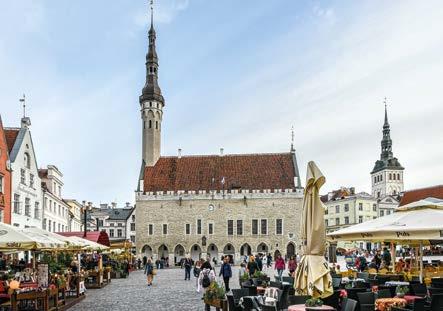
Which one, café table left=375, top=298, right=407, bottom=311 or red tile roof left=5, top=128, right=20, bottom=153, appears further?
red tile roof left=5, top=128, right=20, bottom=153

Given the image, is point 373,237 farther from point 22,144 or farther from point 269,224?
point 269,224

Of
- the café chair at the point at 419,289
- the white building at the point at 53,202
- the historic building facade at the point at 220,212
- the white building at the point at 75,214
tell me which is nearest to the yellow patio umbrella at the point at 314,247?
the café chair at the point at 419,289

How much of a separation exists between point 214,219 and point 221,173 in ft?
17.5

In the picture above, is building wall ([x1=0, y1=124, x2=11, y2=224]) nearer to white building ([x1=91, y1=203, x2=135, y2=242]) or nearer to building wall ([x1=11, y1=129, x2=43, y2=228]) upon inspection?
building wall ([x1=11, y1=129, x2=43, y2=228])

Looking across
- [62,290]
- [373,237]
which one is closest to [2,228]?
[62,290]

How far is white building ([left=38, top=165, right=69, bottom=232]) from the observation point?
42.1m

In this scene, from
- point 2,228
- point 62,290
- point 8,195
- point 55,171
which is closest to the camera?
point 2,228

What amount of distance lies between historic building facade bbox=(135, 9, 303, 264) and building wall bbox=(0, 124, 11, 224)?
87.3ft

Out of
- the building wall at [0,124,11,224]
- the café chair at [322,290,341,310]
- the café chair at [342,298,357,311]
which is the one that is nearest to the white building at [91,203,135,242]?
the building wall at [0,124,11,224]

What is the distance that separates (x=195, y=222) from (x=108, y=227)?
1408 inches

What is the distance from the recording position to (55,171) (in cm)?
4938

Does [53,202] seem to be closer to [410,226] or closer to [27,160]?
[27,160]

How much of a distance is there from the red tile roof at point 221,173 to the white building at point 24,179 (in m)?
21.4

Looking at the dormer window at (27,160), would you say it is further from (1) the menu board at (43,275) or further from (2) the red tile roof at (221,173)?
(2) the red tile roof at (221,173)
